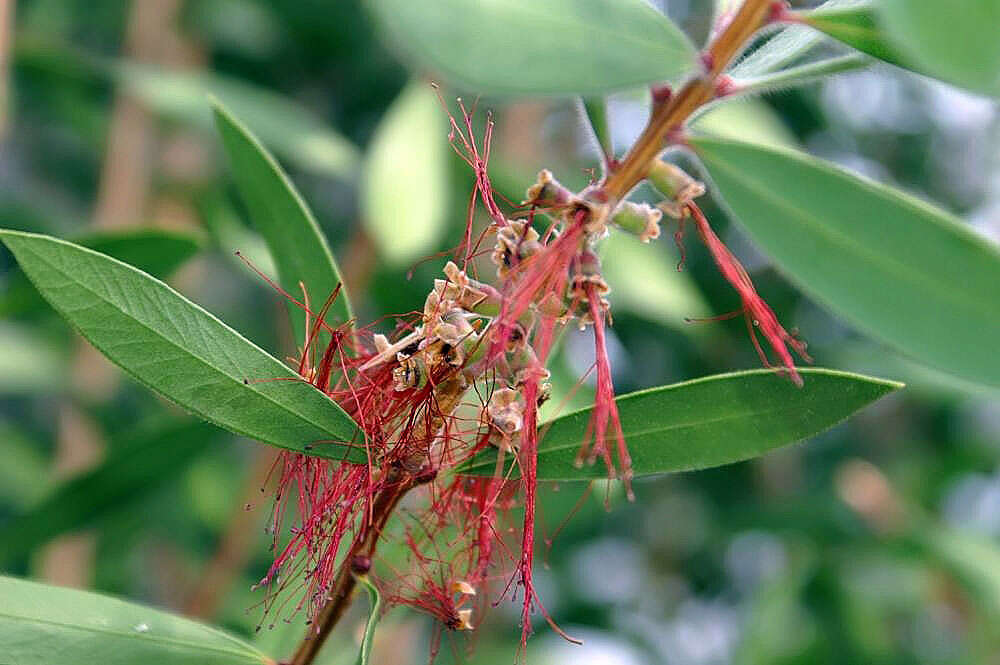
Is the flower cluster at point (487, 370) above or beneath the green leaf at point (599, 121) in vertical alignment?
beneath

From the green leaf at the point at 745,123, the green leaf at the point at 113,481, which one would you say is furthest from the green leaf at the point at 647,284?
the green leaf at the point at 113,481

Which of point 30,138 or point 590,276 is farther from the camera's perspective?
point 30,138

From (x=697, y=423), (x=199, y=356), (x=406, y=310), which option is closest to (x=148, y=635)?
(x=199, y=356)

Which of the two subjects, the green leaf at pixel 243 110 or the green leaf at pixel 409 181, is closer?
the green leaf at pixel 409 181

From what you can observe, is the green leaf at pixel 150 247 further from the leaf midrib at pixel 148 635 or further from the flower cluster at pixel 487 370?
the leaf midrib at pixel 148 635

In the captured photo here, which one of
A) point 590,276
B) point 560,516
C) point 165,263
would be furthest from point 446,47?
point 560,516

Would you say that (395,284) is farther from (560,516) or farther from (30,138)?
(30,138)
